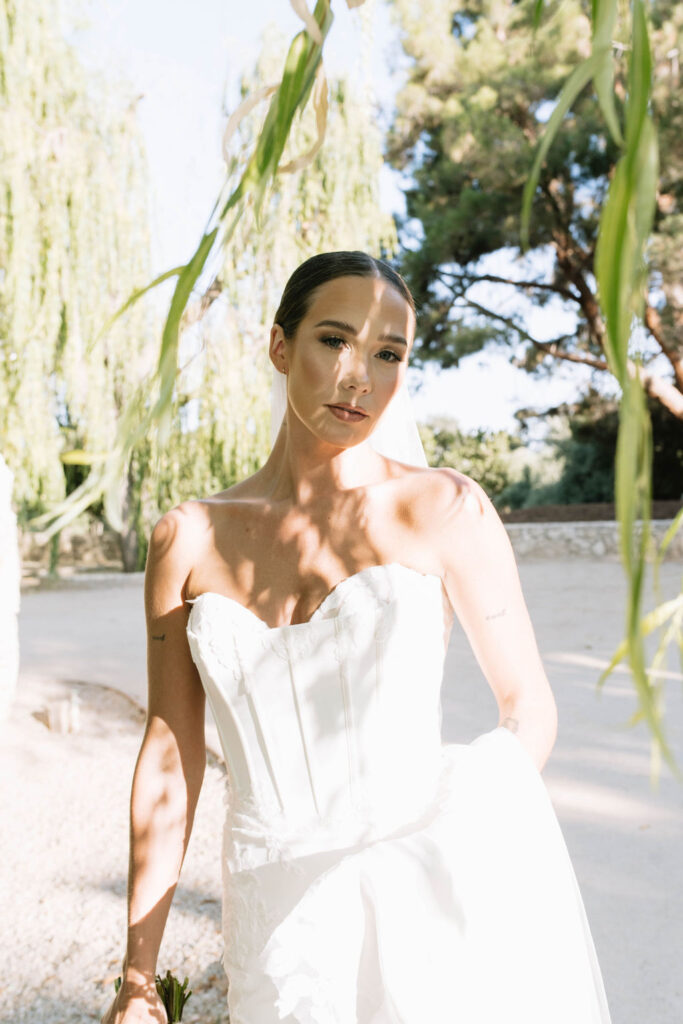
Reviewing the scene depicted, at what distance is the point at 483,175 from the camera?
1355 cm

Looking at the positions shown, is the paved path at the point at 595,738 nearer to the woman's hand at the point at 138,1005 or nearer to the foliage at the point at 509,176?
the woman's hand at the point at 138,1005

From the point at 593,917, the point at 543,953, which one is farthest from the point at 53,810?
the point at 543,953

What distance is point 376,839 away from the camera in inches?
50.9

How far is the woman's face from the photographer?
1344 mm

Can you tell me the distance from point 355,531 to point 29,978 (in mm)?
2654

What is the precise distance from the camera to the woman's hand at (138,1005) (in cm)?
127

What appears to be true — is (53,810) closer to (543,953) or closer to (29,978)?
(29,978)

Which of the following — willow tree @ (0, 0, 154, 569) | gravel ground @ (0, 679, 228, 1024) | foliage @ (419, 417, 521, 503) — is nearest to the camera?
gravel ground @ (0, 679, 228, 1024)

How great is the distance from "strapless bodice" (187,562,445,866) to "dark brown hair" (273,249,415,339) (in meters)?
0.40

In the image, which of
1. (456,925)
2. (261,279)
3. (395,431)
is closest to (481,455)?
(261,279)

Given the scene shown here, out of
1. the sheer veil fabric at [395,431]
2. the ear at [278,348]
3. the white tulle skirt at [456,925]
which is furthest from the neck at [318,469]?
the white tulle skirt at [456,925]

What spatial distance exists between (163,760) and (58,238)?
7.62m

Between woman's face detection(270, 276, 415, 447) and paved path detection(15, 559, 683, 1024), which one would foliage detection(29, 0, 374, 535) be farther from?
woman's face detection(270, 276, 415, 447)

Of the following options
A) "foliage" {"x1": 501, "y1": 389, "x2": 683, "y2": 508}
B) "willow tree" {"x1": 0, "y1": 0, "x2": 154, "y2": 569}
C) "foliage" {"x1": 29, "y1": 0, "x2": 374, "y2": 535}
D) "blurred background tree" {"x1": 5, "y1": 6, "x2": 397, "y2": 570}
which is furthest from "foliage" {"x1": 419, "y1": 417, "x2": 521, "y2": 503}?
"foliage" {"x1": 29, "y1": 0, "x2": 374, "y2": 535}
